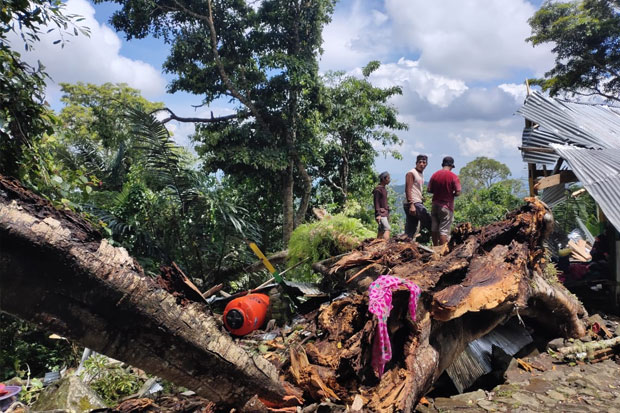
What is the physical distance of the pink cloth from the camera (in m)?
3.58

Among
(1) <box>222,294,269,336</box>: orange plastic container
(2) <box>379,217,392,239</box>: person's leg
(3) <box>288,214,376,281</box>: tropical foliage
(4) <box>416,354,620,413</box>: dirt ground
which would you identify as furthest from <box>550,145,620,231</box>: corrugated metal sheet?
(1) <box>222,294,269,336</box>: orange plastic container

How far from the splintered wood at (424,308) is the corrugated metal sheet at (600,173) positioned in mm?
908

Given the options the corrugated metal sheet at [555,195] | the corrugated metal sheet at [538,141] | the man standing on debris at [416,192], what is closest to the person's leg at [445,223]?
the man standing on debris at [416,192]

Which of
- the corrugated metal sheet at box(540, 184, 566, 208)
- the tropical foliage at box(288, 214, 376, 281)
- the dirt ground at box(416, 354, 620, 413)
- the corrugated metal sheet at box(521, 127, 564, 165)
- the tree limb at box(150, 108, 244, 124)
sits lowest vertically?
the dirt ground at box(416, 354, 620, 413)

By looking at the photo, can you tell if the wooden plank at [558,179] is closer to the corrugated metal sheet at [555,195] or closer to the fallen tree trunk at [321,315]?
the fallen tree trunk at [321,315]

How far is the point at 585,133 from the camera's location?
27.1ft

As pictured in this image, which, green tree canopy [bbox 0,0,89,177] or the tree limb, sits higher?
the tree limb

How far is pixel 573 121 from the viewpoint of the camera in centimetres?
880

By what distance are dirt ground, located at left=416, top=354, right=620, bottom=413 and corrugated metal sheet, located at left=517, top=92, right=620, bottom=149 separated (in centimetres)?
438

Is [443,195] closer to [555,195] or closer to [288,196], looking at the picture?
[555,195]

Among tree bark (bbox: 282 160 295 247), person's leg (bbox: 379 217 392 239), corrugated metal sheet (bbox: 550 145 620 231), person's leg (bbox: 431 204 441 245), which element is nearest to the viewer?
corrugated metal sheet (bbox: 550 145 620 231)

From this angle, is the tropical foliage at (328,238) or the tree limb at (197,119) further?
the tree limb at (197,119)

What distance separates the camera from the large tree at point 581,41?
19297 millimetres

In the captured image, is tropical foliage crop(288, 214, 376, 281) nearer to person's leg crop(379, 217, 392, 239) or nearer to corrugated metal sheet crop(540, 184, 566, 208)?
person's leg crop(379, 217, 392, 239)
